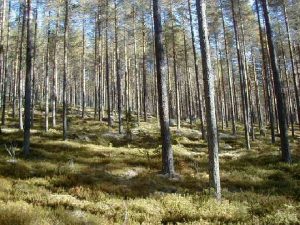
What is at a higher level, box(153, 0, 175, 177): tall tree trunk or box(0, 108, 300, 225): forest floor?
box(153, 0, 175, 177): tall tree trunk

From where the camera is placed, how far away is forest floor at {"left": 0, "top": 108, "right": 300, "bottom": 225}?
26.3 ft

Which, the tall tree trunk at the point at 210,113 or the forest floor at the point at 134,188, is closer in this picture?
the forest floor at the point at 134,188

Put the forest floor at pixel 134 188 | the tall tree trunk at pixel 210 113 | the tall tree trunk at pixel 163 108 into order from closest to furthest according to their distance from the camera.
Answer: the forest floor at pixel 134 188, the tall tree trunk at pixel 210 113, the tall tree trunk at pixel 163 108

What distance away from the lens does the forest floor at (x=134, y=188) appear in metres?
8.02

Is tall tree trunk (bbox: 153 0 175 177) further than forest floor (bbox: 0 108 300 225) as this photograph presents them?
Yes

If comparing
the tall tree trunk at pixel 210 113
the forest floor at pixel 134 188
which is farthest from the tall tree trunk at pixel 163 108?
the tall tree trunk at pixel 210 113

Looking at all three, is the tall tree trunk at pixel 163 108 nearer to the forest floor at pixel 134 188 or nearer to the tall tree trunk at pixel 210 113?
the forest floor at pixel 134 188

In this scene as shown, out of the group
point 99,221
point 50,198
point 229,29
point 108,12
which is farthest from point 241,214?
point 229,29

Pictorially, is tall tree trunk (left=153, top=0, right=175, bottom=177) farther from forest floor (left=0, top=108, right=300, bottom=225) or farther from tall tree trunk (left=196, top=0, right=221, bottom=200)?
tall tree trunk (left=196, top=0, right=221, bottom=200)

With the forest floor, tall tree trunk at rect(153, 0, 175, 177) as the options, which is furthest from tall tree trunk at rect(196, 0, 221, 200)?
tall tree trunk at rect(153, 0, 175, 177)

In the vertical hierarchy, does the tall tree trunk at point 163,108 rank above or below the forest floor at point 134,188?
above

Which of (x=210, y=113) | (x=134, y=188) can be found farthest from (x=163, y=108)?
(x=134, y=188)

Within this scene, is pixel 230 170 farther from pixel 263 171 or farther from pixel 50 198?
pixel 50 198

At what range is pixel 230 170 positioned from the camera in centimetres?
1670
